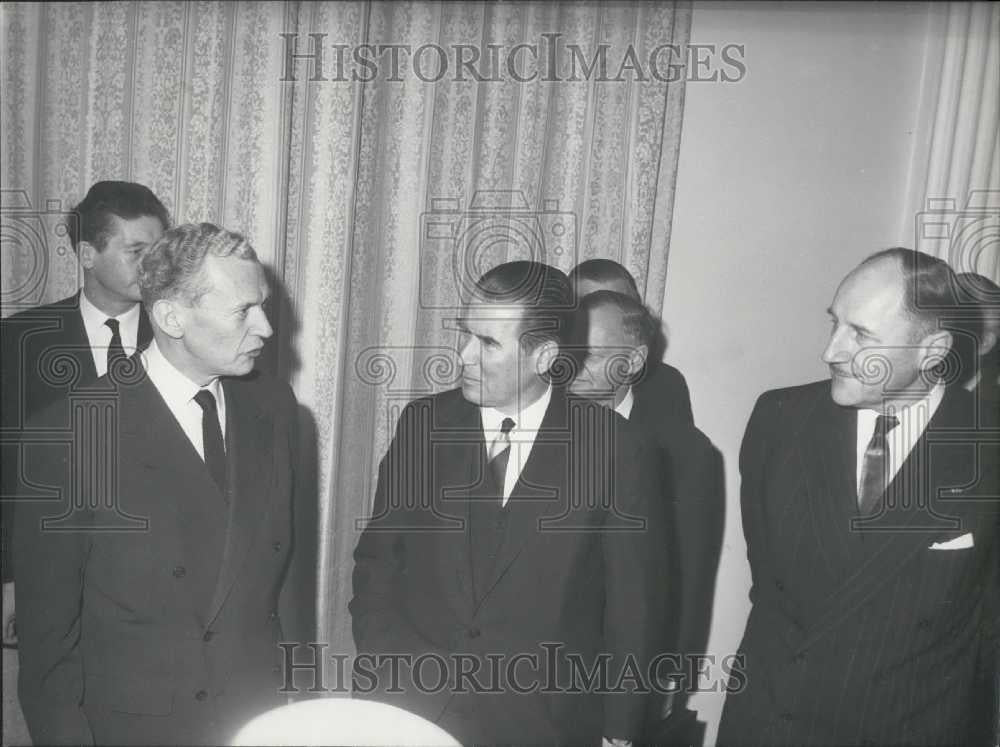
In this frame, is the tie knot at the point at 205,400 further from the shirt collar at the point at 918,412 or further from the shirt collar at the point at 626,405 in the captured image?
the shirt collar at the point at 918,412

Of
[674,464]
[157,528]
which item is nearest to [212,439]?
[157,528]

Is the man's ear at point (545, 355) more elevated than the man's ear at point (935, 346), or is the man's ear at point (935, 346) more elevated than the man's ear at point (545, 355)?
the man's ear at point (935, 346)

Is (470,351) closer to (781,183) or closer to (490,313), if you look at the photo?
(490,313)

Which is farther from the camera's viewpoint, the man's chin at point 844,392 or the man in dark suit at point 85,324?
the man's chin at point 844,392

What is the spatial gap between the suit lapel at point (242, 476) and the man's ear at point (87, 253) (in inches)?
12.8

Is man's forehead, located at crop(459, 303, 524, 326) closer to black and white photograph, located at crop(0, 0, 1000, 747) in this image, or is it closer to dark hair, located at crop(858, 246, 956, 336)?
black and white photograph, located at crop(0, 0, 1000, 747)

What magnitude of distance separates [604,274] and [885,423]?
0.60 metres

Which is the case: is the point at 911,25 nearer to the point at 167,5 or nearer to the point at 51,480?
the point at 167,5

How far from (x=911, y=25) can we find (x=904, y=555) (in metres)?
0.99

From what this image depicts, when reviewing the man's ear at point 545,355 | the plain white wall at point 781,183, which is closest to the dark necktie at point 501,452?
the man's ear at point 545,355

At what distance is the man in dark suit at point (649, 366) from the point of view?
68.1 inches

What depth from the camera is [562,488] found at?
5.61 ft

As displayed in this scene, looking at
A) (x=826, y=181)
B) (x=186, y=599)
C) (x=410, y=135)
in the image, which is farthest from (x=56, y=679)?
(x=826, y=181)
